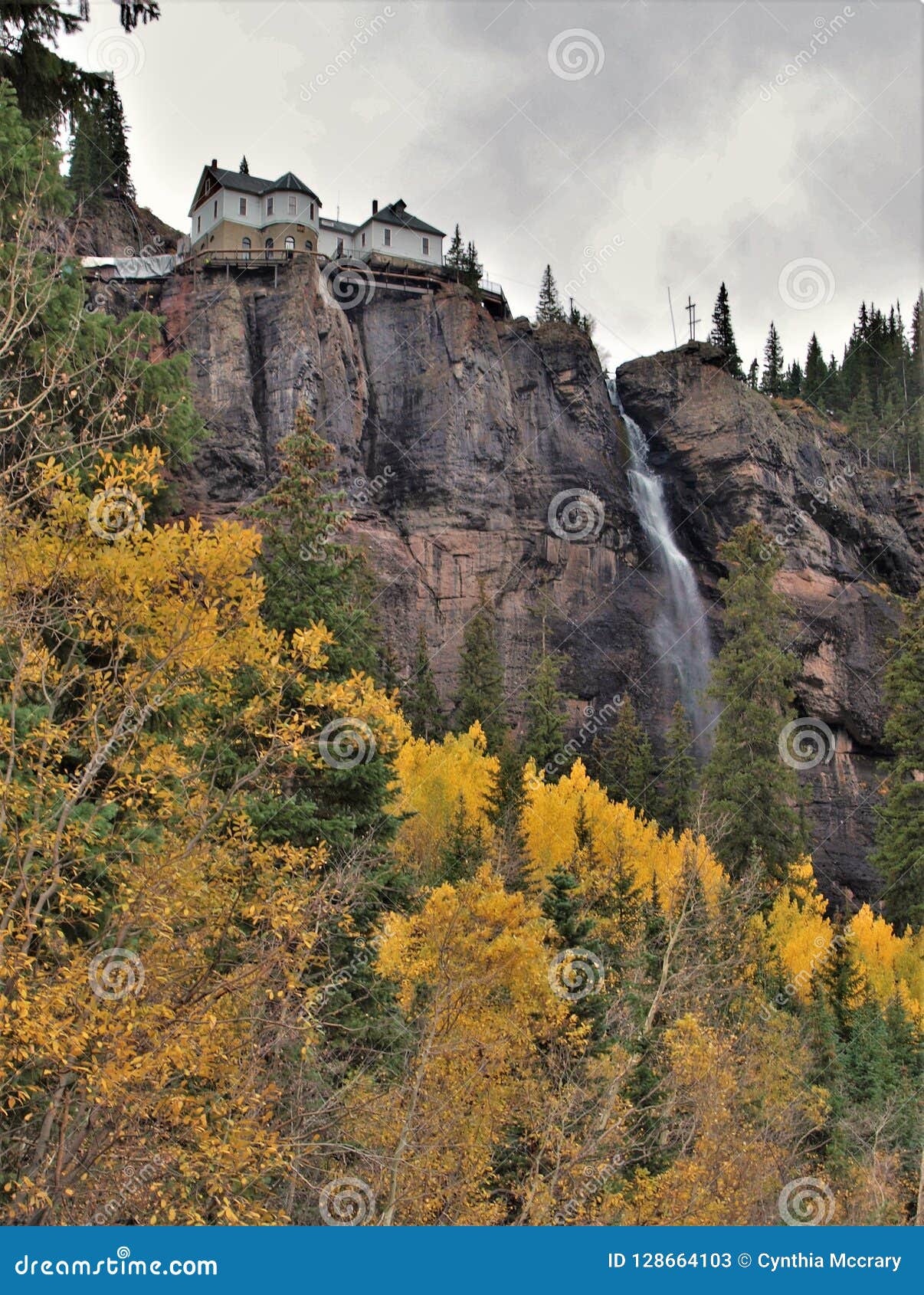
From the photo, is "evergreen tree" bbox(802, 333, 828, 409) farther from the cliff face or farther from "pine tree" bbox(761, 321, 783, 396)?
the cliff face

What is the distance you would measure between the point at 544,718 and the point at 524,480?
17514 mm

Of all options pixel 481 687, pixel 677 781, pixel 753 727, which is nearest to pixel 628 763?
pixel 677 781

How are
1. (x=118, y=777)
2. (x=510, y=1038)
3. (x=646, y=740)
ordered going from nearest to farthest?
(x=118, y=777) < (x=510, y=1038) < (x=646, y=740)

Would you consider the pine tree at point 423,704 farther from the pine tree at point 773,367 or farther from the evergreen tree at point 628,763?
the pine tree at point 773,367

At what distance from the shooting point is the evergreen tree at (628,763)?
52125 mm

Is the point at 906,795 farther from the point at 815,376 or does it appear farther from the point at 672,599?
the point at 815,376

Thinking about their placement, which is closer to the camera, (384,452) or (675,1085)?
(675,1085)

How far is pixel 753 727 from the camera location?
40906mm

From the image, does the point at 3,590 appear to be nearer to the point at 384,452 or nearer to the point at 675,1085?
the point at 675,1085

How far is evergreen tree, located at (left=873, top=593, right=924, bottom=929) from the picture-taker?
38.8 metres

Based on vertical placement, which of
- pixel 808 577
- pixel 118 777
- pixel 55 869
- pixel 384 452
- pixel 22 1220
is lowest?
pixel 22 1220

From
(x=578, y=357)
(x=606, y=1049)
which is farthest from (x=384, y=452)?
(x=606, y=1049)

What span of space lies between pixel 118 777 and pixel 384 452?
Answer: 53.0 meters

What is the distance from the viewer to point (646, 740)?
56156mm
